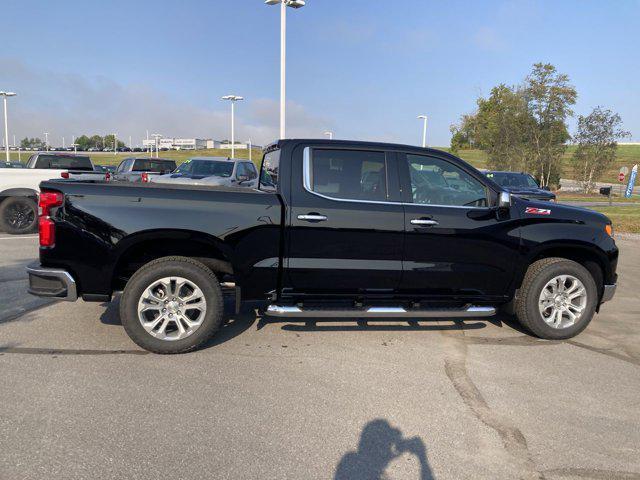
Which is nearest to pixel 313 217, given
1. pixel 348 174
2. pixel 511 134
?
pixel 348 174

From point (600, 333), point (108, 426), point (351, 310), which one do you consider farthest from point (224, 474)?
point (600, 333)

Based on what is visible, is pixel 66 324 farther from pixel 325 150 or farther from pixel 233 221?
pixel 325 150

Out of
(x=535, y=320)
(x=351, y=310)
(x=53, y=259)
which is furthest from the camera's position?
(x=535, y=320)

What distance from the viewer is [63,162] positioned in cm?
1290

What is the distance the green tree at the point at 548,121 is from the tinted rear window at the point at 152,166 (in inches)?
1071

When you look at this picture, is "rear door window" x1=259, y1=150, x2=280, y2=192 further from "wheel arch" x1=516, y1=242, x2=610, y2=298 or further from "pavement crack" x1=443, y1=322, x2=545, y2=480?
"wheel arch" x1=516, y1=242, x2=610, y2=298

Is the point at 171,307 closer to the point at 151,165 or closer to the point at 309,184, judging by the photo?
the point at 309,184

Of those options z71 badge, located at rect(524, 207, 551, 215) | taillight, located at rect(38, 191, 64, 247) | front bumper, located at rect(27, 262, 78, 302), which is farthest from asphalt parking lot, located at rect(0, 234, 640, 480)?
z71 badge, located at rect(524, 207, 551, 215)

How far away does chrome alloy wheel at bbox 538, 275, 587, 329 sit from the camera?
4.89m

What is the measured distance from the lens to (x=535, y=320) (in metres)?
4.87

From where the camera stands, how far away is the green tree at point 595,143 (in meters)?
33.1

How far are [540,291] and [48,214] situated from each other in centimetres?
457

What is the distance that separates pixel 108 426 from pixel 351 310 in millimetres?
2194

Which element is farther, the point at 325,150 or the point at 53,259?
the point at 325,150
